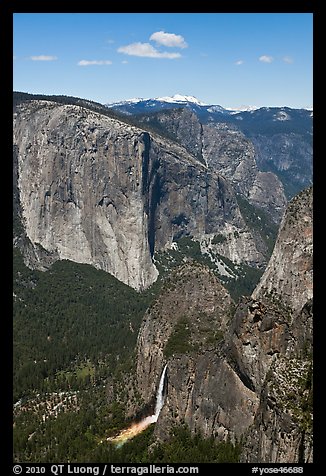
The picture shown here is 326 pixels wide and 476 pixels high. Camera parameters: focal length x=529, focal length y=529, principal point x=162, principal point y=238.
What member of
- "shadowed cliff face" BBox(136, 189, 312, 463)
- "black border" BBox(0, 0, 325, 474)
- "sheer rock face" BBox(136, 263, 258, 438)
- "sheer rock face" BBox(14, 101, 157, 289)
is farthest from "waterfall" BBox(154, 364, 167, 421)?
"sheer rock face" BBox(14, 101, 157, 289)

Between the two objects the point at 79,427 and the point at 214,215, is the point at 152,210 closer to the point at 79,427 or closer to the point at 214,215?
the point at 214,215

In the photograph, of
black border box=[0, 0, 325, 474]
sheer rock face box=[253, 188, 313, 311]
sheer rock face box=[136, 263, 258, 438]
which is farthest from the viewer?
sheer rock face box=[253, 188, 313, 311]

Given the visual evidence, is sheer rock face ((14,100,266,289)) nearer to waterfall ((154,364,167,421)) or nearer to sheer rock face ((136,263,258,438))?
sheer rock face ((136,263,258,438))

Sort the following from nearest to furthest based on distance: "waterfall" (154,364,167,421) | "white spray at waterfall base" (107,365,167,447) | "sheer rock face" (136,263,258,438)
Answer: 1. "sheer rock face" (136,263,258,438)
2. "white spray at waterfall base" (107,365,167,447)
3. "waterfall" (154,364,167,421)

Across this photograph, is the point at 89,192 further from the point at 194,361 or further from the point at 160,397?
the point at 194,361

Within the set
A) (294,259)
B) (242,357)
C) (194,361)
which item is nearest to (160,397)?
(194,361)

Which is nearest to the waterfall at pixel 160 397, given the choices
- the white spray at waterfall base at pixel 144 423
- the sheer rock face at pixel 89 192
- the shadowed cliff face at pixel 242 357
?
the white spray at waterfall base at pixel 144 423

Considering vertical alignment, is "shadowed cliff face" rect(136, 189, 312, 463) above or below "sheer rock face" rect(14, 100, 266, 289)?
below

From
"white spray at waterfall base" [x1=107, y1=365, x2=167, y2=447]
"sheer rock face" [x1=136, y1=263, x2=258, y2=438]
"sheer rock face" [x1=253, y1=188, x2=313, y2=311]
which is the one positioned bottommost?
"white spray at waterfall base" [x1=107, y1=365, x2=167, y2=447]
